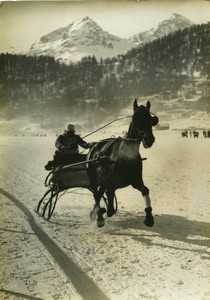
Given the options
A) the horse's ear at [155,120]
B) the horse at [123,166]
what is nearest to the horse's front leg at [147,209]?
the horse at [123,166]

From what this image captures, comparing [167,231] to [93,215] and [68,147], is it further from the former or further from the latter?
[68,147]

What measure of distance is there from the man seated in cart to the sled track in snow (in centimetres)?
54

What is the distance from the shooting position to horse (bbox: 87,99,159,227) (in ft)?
10.7

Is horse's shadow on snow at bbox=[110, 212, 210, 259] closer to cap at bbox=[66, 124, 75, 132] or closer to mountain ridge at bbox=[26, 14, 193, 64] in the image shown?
cap at bbox=[66, 124, 75, 132]

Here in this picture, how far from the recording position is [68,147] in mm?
3518

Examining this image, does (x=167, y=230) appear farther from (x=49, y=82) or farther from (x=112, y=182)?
(x=49, y=82)

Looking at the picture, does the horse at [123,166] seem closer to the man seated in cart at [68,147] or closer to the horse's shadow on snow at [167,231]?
the horse's shadow on snow at [167,231]

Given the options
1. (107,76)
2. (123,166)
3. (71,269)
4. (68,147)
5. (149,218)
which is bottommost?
(71,269)

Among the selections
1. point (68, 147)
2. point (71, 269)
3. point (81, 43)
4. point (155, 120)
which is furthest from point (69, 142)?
point (71, 269)

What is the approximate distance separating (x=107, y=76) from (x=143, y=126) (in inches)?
26.4

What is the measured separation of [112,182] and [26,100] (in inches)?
41.6

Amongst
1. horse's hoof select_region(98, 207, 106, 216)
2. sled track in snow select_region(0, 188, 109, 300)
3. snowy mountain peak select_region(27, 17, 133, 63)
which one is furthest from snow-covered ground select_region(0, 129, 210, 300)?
snowy mountain peak select_region(27, 17, 133, 63)

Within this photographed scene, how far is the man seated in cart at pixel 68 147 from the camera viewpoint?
3.53 m

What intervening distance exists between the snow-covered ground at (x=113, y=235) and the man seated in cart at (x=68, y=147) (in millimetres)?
87
